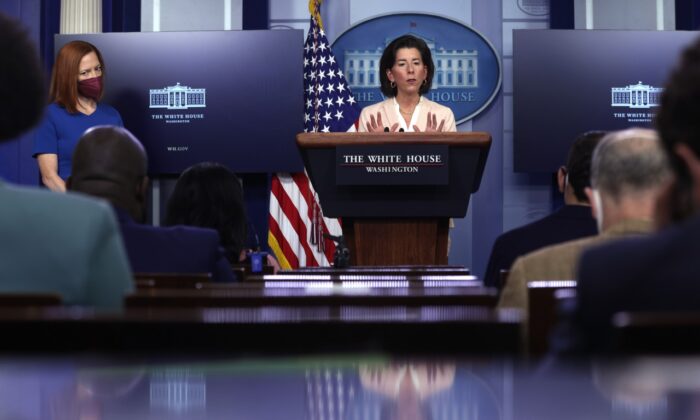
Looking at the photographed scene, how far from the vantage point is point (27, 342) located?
33.5 inches

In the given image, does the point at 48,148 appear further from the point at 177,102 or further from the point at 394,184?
the point at 394,184

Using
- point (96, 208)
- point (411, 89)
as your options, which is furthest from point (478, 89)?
point (96, 208)

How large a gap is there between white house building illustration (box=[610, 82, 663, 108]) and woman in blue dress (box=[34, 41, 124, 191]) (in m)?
3.68

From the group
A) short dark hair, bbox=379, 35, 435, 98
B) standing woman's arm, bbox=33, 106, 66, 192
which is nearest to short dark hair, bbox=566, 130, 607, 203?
short dark hair, bbox=379, 35, 435, 98

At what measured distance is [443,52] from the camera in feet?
26.6

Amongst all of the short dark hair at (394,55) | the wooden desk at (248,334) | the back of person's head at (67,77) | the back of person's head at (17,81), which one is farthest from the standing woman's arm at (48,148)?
the wooden desk at (248,334)

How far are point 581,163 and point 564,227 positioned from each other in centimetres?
21

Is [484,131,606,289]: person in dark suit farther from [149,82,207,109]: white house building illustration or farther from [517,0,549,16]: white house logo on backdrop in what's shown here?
[517,0,549,16]: white house logo on backdrop

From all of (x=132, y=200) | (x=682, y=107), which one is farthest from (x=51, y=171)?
(x=682, y=107)

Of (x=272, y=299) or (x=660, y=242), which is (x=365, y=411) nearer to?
(x=660, y=242)

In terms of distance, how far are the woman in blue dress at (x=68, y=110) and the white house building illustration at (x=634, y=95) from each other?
3679 mm

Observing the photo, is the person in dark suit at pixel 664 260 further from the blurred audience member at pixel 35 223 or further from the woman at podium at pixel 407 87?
the woman at podium at pixel 407 87

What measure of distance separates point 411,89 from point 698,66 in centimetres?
462

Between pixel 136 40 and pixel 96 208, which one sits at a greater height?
pixel 136 40
